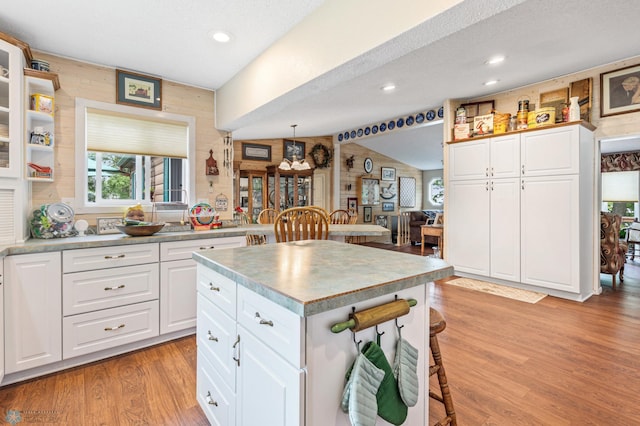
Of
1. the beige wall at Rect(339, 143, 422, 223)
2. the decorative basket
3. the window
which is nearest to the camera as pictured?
the window

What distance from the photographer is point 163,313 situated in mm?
2500

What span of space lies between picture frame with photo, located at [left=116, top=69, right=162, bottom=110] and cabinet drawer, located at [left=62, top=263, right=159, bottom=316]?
1616mm

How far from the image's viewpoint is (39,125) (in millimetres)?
2471

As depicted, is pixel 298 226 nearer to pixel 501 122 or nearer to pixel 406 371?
pixel 406 371

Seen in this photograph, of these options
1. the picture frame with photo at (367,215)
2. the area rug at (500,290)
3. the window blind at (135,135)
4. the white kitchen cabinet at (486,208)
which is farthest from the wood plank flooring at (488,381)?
the picture frame with photo at (367,215)

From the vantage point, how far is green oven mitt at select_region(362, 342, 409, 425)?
3.22ft

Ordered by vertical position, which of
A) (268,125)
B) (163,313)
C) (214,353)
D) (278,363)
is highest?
(268,125)

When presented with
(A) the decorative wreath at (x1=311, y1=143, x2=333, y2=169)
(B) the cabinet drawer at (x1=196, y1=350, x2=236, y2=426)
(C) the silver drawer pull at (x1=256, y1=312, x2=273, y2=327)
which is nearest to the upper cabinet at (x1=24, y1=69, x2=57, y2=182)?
(B) the cabinet drawer at (x1=196, y1=350, x2=236, y2=426)

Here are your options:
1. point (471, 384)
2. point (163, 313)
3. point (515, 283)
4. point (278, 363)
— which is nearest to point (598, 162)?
point (515, 283)

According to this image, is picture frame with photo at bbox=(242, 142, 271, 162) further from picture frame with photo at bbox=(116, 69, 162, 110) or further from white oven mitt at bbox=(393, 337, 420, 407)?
white oven mitt at bbox=(393, 337, 420, 407)

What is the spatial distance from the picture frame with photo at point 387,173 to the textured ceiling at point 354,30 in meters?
4.86

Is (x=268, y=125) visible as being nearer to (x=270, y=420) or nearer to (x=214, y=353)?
(x=214, y=353)

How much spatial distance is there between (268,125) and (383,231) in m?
3.66

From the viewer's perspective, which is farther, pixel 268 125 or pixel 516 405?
pixel 268 125
